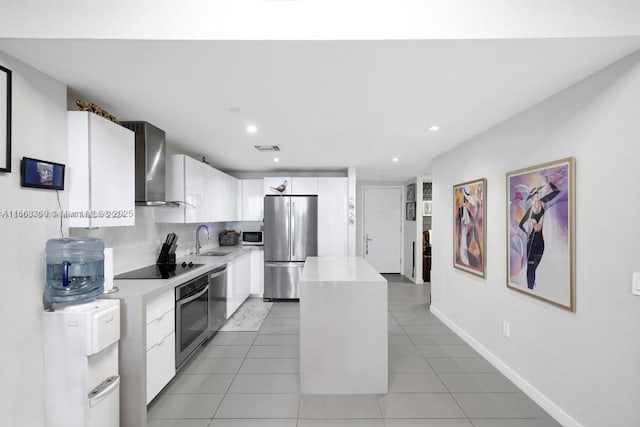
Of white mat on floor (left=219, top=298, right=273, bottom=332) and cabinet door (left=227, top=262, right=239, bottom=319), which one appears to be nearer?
white mat on floor (left=219, top=298, right=273, bottom=332)

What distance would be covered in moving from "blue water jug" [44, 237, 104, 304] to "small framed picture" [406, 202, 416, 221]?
5692 millimetres

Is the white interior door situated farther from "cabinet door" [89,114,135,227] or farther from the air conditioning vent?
"cabinet door" [89,114,135,227]

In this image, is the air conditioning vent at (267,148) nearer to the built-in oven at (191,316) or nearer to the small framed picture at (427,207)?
the built-in oven at (191,316)

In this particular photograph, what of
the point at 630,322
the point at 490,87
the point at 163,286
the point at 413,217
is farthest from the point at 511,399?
the point at 413,217

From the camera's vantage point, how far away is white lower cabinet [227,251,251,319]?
4137mm

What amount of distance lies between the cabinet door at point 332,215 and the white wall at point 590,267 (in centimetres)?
278

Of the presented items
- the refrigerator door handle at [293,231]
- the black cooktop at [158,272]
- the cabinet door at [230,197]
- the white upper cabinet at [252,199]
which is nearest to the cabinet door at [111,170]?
the black cooktop at [158,272]

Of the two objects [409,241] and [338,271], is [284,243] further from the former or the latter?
[409,241]

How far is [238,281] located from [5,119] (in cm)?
334

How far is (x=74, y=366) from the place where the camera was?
1.72m

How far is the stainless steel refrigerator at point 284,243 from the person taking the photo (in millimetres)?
5082

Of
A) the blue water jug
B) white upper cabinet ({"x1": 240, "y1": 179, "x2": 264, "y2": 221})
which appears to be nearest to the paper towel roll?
the blue water jug

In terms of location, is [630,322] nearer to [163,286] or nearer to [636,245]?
[636,245]

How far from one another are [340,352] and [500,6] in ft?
8.17
